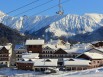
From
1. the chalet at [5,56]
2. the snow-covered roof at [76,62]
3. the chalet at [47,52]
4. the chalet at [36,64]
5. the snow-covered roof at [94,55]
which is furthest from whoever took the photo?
the chalet at [47,52]

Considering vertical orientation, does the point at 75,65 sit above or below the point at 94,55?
below

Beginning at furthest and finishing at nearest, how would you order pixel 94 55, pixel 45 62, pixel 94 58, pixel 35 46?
pixel 35 46, pixel 94 55, pixel 94 58, pixel 45 62

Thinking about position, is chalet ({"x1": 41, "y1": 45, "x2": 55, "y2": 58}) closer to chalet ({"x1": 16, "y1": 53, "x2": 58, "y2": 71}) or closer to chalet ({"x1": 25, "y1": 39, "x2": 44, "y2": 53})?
chalet ({"x1": 25, "y1": 39, "x2": 44, "y2": 53})

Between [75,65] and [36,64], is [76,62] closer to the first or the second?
[75,65]

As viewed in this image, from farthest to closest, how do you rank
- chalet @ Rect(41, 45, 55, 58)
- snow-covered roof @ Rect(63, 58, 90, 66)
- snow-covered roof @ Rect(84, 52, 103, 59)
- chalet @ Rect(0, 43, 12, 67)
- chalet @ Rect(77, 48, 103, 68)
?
chalet @ Rect(41, 45, 55, 58) < chalet @ Rect(0, 43, 12, 67) < snow-covered roof @ Rect(84, 52, 103, 59) < chalet @ Rect(77, 48, 103, 68) < snow-covered roof @ Rect(63, 58, 90, 66)

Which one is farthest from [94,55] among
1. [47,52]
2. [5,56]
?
[5,56]

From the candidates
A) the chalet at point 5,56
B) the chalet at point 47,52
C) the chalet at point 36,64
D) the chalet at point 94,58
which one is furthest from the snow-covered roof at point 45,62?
the chalet at point 5,56

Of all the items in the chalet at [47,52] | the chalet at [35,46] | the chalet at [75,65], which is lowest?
the chalet at [75,65]

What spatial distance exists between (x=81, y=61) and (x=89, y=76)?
1793 inches

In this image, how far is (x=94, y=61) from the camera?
83125 millimetres

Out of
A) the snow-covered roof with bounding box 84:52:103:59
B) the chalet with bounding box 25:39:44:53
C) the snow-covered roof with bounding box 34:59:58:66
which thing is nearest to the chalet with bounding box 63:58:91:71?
the snow-covered roof with bounding box 34:59:58:66

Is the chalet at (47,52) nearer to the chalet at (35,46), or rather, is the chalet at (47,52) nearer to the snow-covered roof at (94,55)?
the chalet at (35,46)

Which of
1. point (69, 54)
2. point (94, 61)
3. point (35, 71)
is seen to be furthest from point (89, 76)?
point (69, 54)

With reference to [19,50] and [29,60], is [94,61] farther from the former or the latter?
[19,50]
